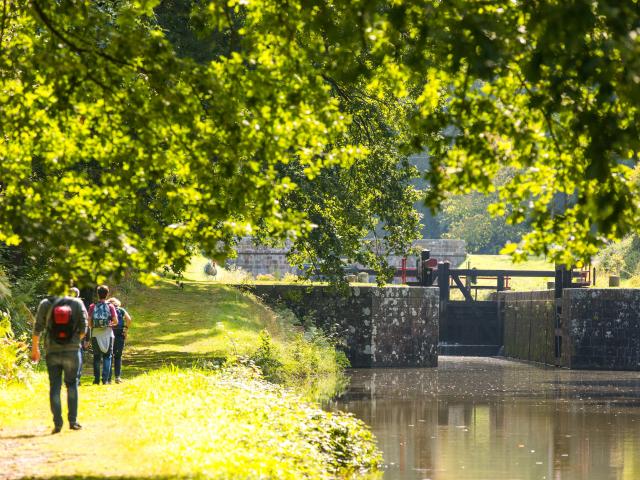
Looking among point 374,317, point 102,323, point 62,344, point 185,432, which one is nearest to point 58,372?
point 62,344

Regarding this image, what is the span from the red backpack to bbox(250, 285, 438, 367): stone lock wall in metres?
20.5

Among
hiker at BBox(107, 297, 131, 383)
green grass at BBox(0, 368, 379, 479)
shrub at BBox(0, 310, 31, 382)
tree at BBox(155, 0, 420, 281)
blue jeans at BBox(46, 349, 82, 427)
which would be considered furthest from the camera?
tree at BBox(155, 0, 420, 281)

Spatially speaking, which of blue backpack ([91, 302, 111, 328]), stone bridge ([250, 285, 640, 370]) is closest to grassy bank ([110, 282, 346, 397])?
stone bridge ([250, 285, 640, 370])

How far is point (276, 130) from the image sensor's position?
10.7m

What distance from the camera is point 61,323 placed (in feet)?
41.7

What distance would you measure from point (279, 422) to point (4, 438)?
305 cm

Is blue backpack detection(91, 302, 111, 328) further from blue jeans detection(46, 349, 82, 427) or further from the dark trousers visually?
blue jeans detection(46, 349, 82, 427)

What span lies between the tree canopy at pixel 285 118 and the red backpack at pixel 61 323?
133 centimetres

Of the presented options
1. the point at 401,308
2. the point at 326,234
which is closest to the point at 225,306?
the point at 401,308

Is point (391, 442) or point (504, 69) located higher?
point (504, 69)

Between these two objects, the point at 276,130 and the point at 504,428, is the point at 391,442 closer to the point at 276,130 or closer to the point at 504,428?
the point at 504,428

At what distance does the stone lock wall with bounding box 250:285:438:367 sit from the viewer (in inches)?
1320

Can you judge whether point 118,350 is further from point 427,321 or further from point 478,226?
point 478,226

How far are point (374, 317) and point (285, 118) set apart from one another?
917 inches
